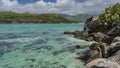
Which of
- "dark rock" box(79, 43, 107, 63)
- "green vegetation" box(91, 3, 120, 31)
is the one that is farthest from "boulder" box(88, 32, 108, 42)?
"dark rock" box(79, 43, 107, 63)

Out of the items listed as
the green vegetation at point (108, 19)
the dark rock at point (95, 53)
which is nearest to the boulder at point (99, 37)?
the green vegetation at point (108, 19)

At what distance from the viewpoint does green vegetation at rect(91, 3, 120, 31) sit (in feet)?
198

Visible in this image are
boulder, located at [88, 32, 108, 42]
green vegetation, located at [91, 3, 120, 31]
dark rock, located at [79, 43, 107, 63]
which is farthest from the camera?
green vegetation, located at [91, 3, 120, 31]

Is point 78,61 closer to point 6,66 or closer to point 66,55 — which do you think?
point 66,55

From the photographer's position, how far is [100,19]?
65000mm

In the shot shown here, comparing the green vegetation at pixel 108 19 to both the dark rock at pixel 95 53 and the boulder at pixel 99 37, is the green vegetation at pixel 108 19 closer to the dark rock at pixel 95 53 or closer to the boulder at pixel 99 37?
the boulder at pixel 99 37

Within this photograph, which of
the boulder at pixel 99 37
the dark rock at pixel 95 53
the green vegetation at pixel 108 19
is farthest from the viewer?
the green vegetation at pixel 108 19

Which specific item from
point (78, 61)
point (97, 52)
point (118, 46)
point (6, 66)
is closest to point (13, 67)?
point (6, 66)

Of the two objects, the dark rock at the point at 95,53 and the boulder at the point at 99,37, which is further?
the boulder at the point at 99,37

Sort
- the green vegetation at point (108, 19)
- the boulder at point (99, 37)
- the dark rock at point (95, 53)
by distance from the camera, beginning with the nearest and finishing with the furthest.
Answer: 1. the dark rock at point (95, 53)
2. the boulder at point (99, 37)
3. the green vegetation at point (108, 19)

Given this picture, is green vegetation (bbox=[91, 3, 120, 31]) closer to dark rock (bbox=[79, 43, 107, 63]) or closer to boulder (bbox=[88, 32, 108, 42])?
boulder (bbox=[88, 32, 108, 42])

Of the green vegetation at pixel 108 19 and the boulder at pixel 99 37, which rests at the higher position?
the green vegetation at pixel 108 19

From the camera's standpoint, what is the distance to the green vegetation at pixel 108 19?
6022 cm

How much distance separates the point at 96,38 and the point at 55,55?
19.9 m
